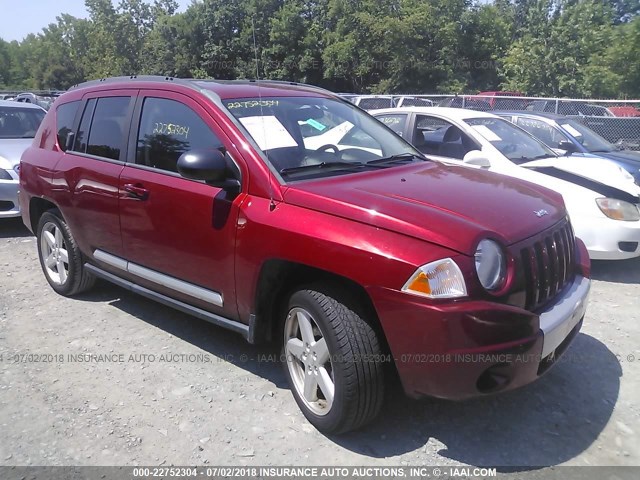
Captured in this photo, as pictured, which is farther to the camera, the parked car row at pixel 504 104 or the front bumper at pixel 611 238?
the parked car row at pixel 504 104

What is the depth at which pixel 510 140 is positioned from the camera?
678cm

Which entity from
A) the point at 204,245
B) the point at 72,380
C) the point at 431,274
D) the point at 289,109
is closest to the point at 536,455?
the point at 431,274

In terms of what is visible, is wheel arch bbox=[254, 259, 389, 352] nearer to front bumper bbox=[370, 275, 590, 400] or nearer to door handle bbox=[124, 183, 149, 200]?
front bumper bbox=[370, 275, 590, 400]

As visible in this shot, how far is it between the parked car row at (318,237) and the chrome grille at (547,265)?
0.04 ft

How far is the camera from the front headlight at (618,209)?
557cm

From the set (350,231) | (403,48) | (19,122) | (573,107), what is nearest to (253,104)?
(350,231)

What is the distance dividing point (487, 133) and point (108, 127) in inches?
164

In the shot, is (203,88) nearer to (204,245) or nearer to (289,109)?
(289,109)

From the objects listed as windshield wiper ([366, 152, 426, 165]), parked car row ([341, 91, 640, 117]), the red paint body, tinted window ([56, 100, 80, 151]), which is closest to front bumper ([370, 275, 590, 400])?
the red paint body

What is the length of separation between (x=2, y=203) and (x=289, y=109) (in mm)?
5359

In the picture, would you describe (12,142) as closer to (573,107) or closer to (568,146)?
(568,146)

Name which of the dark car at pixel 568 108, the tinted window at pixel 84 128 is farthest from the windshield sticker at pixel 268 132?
the dark car at pixel 568 108

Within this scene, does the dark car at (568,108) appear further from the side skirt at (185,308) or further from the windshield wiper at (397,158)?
the side skirt at (185,308)

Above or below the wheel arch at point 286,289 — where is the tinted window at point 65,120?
above
